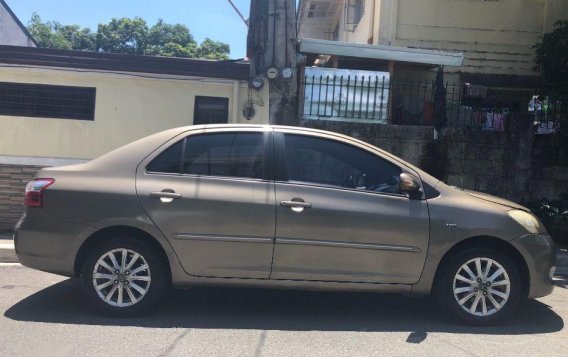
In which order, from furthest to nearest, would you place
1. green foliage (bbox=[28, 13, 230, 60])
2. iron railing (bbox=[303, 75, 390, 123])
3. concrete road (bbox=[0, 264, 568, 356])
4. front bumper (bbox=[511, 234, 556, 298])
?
1. green foliage (bbox=[28, 13, 230, 60])
2. iron railing (bbox=[303, 75, 390, 123])
3. front bumper (bbox=[511, 234, 556, 298])
4. concrete road (bbox=[0, 264, 568, 356])

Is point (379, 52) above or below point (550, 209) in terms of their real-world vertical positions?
above

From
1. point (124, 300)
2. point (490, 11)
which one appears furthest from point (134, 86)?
point (490, 11)

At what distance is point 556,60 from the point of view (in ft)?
33.0

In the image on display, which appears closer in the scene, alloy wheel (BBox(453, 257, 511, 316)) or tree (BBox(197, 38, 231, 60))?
alloy wheel (BBox(453, 257, 511, 316))

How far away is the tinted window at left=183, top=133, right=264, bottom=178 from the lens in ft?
15.6

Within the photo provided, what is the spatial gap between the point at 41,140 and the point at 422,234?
6.81 m

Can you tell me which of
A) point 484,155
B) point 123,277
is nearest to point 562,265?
point 484,155

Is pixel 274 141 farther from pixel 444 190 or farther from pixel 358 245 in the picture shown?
pixel 444 190

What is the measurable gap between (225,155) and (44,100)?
17.7 feet

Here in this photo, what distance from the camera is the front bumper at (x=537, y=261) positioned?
4.66 m

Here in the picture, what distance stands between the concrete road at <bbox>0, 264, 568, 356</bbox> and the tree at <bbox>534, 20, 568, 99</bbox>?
18.4 feet

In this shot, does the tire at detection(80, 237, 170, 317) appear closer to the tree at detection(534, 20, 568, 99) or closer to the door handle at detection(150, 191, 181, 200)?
the door handle at detection(150, 191, 181, 200)

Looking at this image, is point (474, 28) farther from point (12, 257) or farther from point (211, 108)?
point (12, 257)

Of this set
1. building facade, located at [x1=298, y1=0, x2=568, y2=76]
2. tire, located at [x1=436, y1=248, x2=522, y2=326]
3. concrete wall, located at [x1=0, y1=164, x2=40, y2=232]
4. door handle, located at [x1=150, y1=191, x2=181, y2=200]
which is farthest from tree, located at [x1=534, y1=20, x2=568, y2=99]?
concrete wall, located at [x1=0, y1=164, x2=40, y2=232]
